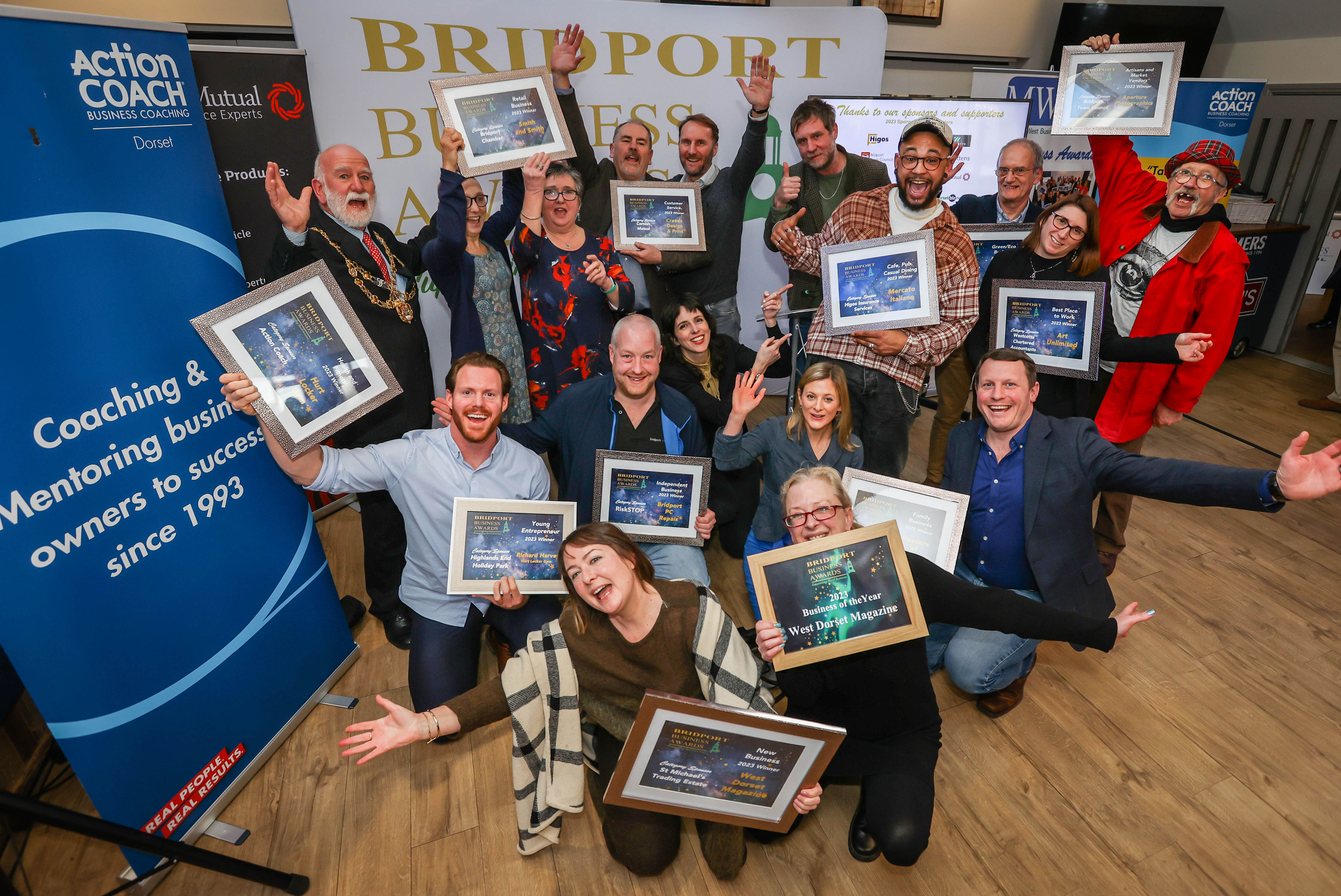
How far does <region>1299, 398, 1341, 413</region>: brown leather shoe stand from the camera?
540 cm

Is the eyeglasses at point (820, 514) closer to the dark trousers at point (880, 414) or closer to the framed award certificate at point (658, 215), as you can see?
the dark trousers at point (880, 414)

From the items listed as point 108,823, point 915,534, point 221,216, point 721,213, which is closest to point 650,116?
point 721,213

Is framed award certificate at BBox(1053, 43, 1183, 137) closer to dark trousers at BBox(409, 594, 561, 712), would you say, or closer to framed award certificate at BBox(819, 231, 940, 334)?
framed award certificate at BBox(819, 231, 940, 334)

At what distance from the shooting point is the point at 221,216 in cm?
228

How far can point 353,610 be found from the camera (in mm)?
3348

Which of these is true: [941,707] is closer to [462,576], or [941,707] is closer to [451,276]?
[462,576]

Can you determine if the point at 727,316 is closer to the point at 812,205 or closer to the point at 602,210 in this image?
the point at 812,205

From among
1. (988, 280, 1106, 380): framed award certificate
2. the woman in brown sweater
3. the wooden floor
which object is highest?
(988, 280, 1106, 380): framed award certificate

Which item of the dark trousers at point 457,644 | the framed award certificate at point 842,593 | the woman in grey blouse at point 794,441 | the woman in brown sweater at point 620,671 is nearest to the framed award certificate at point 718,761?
the woman in brown sweater at point 620,671

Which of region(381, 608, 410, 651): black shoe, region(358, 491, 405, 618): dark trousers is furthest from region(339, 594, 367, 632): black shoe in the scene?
region(381, 608, 410, 651): black shoe

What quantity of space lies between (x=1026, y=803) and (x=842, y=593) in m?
1.21

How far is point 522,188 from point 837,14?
9.14 feet

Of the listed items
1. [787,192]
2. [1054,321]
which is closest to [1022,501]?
[1054,321]

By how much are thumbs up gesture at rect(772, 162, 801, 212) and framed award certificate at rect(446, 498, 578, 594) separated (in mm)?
2268
